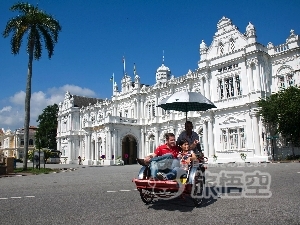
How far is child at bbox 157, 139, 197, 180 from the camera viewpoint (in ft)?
19.7

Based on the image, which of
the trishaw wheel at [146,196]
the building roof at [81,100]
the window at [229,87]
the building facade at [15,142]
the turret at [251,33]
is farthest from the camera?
the building facade at [15,142]

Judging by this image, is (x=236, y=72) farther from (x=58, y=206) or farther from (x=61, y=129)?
(x=61, y=129)

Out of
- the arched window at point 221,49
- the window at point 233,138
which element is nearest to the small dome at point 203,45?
the arched window at point 221,49

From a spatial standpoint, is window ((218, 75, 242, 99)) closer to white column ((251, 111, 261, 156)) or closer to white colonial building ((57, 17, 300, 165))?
white colonial building ((57, 17, 300, 165))

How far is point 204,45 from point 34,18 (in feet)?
60.4

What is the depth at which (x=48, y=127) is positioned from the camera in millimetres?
64875

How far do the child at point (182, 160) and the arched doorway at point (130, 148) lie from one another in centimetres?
3637

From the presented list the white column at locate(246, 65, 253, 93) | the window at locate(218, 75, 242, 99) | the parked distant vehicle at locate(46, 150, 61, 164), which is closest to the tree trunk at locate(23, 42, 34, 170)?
the window at locate(218, 75, 242, 99)

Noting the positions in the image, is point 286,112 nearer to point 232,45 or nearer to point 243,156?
point 243,156

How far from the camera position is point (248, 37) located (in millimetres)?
29656

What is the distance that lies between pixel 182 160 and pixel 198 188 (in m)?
0.70

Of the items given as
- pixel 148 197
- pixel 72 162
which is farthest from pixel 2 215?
pixel 72 162

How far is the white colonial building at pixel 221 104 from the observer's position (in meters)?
28.2

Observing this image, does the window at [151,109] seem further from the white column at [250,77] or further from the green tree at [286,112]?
the green tree at [286,112]
